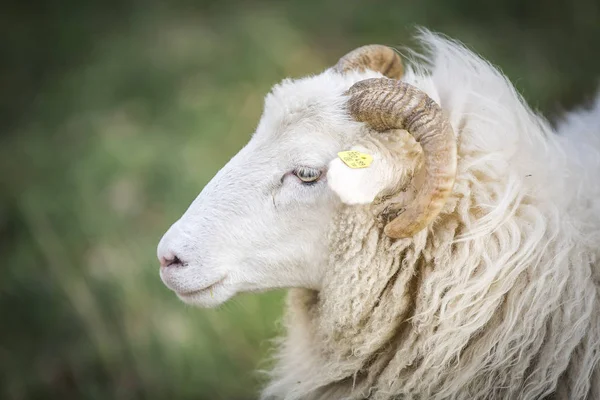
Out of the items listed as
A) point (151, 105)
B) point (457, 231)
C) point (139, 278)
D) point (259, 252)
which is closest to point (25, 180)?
point (151, 105)

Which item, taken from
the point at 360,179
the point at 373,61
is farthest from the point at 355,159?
the point at 373,61

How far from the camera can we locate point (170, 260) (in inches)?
93.8

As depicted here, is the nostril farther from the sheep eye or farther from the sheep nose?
the sheep eye

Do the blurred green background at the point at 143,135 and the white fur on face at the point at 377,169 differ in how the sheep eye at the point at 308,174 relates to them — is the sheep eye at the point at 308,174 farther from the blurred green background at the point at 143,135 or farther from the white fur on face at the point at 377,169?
the blurred green background at the point at 143,135

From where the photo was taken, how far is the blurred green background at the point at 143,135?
15.1ft

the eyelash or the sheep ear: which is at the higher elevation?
the eyelash

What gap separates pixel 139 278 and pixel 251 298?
862mm

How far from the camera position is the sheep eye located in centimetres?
236

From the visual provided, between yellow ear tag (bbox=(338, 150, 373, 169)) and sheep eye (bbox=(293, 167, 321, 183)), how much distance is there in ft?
0.41

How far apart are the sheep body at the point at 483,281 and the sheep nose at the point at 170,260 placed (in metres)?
0.52

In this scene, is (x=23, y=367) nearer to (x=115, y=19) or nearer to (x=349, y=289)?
(x=349, y=289)

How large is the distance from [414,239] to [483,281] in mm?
267

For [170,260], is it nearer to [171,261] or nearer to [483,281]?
[171,261]

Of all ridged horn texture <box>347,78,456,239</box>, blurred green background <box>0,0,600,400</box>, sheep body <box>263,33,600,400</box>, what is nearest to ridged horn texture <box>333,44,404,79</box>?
sheep body <box>263,33,600,400</box>
